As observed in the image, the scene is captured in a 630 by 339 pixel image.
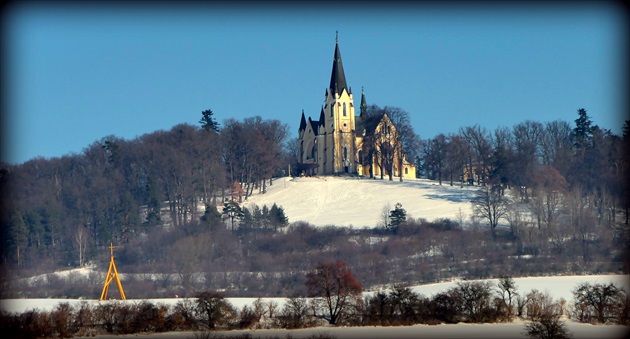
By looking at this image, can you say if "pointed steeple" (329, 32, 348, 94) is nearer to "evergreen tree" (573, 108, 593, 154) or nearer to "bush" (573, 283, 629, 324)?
"evergreen tree" (573, 108, 593, 154)

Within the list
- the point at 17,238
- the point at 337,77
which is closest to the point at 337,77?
the point at 337,77

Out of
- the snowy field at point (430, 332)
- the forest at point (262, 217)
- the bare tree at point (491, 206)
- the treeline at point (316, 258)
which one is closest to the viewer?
the snowy field at point (430, 332)

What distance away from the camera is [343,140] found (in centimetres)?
8462

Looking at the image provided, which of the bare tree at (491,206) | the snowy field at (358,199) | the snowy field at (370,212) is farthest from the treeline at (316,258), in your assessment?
the snowy field at (358,199)

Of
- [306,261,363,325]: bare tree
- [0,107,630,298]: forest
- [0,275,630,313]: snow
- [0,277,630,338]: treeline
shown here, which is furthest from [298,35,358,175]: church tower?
[0,277,630,338]: treeline

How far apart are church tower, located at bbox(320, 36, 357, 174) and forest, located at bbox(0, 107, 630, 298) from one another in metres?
2.56

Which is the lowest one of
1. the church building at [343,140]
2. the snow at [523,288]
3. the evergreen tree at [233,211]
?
the snow at [523,288]

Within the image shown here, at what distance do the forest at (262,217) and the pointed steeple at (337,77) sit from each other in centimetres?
325

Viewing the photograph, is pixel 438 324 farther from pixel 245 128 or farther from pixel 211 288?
pixel 245 128

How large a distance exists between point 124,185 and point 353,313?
124 feet

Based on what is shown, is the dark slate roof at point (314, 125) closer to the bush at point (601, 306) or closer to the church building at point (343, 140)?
the church building at point (343, 140)

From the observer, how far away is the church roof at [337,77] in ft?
286

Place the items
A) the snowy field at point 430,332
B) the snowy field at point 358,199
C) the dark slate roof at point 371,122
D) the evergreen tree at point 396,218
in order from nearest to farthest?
the snowy field at point 430,332 → the evergreen tree at point 396,218 → the snowy field at point 358,199 → the dark slate roof at point 371,122

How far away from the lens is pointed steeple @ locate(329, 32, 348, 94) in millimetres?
87188
